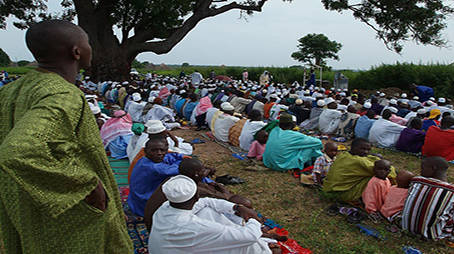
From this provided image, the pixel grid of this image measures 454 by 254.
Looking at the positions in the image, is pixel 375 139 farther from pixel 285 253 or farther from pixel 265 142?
pixel 285 253

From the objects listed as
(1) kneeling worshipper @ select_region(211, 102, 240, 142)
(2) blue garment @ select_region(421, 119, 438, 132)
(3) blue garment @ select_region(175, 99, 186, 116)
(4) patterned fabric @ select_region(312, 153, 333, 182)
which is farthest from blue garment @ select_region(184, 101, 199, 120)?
(2) blue garment @ select_region(421, 119, 438, 132)

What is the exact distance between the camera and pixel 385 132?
689 cm

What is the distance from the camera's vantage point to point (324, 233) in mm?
3486

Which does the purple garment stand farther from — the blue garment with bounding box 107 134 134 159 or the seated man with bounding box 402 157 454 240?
the blue garment with bounding box 107 134 134 159

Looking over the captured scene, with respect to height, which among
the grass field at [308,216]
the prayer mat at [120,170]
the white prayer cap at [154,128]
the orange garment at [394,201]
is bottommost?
the grass field at [308,216]

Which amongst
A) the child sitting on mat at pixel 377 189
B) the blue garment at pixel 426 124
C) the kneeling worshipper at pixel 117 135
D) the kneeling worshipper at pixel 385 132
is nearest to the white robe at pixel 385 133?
the kneeling worshipper at pixel 385 132

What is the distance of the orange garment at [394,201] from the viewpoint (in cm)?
352

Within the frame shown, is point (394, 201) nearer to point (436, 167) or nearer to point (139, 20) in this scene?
point (436, 167)

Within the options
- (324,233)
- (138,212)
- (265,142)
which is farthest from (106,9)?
(324,233)

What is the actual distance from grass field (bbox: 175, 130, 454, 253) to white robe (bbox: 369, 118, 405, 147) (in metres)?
0.83

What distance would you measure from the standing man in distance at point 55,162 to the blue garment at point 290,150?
3984 mm

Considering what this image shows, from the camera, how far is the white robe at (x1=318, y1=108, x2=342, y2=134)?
8070 mm

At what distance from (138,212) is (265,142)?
306cm

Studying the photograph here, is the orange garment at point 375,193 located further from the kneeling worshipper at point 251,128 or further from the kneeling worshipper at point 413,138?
the kneeling worshipper at point 413,138
